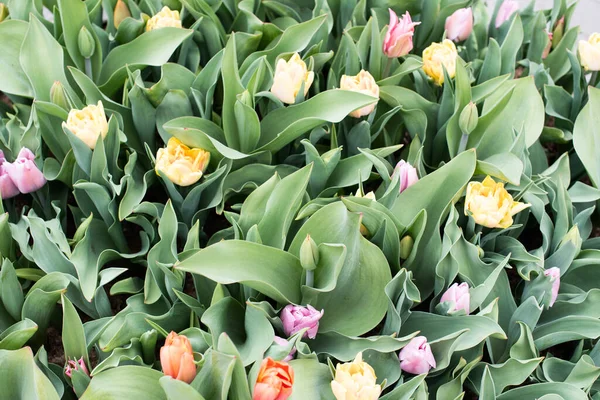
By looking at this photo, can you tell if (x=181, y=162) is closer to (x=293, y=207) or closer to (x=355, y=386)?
(x=293, y=207)

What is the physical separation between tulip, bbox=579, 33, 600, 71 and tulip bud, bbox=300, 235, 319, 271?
76 centimetres

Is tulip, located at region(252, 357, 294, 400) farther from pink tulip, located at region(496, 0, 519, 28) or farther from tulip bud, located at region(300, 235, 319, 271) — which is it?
pink tulip, located at region(496, 0, 519, 28)

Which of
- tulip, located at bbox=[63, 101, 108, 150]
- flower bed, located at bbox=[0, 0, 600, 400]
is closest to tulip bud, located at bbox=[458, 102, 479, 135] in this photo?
flower bed, located at bbox=[0, 0, 600, 400]

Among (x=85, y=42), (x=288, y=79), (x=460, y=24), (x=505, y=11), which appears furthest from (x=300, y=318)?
(x=505, y=11)

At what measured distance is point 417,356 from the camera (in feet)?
3.11

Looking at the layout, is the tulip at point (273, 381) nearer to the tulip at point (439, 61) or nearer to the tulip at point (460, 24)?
the tulip at point (439, 61)

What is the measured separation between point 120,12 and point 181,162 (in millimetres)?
542

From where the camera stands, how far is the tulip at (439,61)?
132 centimetres

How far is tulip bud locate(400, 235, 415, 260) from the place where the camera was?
3.51ft

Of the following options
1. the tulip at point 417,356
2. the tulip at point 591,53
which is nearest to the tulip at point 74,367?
the tulip at point 417,356

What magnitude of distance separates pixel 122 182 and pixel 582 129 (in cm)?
83

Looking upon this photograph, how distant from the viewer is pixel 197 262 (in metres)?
0.93

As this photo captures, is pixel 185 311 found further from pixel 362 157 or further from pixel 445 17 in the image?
pixel 445 17

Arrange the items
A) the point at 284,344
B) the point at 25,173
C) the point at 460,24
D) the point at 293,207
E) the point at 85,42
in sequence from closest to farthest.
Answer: the point at 284,344, the point at 293,207, the point at 25,173, the point at 85,42, the point at 460,24
